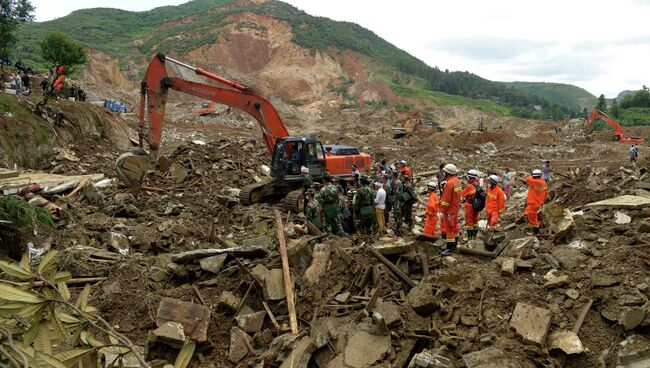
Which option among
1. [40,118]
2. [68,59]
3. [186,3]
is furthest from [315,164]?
[186,3]

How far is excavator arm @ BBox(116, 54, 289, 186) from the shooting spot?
1099cm

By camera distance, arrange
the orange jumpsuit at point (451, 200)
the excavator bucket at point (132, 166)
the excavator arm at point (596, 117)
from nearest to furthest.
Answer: the orange jumpsuit at point (451, 200), the excavator bucket at point (132, 166), the excavator arm at point (596, 117)

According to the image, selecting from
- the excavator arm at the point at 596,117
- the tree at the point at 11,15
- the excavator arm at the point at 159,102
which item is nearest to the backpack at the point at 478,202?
the excavator arm at the point at 159,102

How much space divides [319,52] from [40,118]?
52091mm

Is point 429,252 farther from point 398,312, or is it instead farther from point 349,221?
point 349,221

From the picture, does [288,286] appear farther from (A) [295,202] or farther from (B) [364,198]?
(A) [295,202]

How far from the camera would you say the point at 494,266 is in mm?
5973

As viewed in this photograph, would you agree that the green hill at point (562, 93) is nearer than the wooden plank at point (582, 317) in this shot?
No

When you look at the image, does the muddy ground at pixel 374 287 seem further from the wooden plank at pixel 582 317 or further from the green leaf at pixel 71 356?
the green leaf at pixel 71 356

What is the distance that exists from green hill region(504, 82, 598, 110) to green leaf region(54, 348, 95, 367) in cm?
14881

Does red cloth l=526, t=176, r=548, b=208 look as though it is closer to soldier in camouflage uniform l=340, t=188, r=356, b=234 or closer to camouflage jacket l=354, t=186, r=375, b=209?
camouflage jacket l=354, t=186, r=375, b=209

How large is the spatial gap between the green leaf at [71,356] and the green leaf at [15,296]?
0.25 metres

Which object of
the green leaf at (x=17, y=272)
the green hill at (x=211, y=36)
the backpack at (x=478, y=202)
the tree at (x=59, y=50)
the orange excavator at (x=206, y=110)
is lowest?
the backpack at (x=478, y=202)

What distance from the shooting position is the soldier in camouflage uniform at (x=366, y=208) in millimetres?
9328
